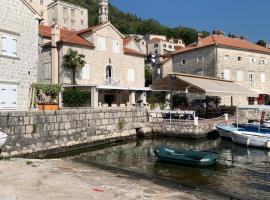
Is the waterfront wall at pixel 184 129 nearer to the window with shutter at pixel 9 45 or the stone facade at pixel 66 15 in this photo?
the window with shutter at pixel 9 45

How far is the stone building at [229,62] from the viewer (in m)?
45.3

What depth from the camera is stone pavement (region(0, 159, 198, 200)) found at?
9828 mm

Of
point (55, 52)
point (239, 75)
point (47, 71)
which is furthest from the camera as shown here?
point (239, 75)

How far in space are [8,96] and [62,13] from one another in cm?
6538

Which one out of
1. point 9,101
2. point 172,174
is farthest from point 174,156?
point 9,101

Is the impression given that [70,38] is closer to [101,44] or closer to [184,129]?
[101,44]

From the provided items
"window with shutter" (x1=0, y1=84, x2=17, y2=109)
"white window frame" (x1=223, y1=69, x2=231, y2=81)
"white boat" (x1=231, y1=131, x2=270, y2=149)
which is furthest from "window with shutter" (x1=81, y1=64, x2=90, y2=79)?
"white window frame" (x1=223, y1=69, x2=231, y2=81)

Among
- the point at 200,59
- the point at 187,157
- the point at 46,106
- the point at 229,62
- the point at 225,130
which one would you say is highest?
the point at 200,59

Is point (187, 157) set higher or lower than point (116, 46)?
lower

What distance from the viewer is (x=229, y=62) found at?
46.2 metres

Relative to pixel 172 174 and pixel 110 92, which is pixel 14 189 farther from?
pixel 110 92

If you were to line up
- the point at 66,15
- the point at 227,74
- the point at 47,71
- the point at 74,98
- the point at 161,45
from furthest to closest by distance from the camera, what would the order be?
the point at 161,45 < the point at 66,15 < the point at 227,74 < the point at 47,71 < the point at 74,98

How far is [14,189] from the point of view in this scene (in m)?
10.2

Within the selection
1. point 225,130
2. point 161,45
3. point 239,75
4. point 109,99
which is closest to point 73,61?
point 109,99
